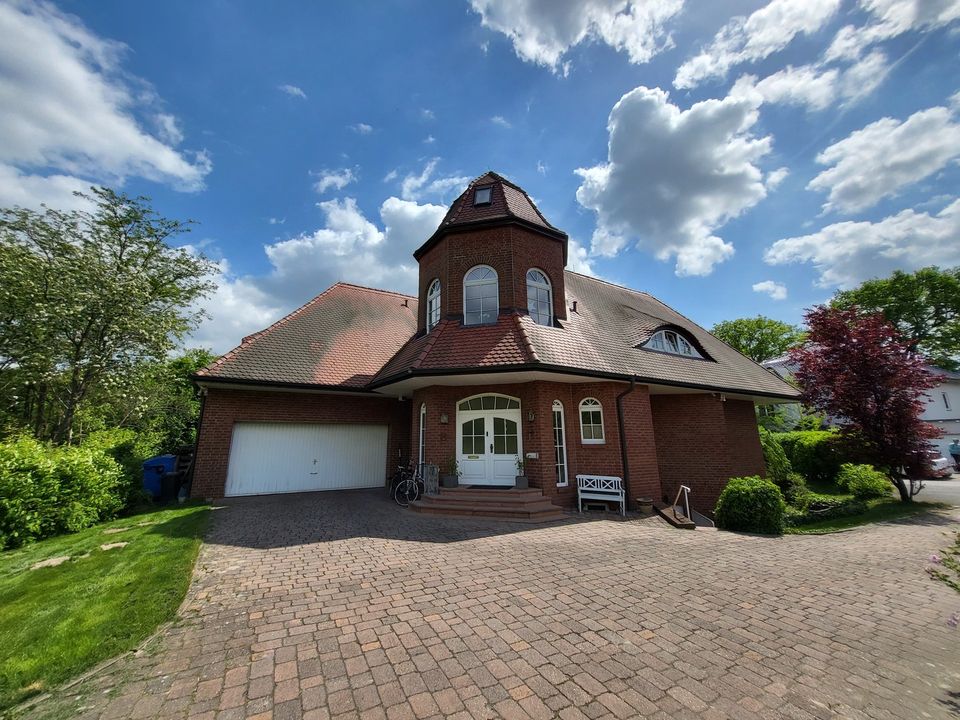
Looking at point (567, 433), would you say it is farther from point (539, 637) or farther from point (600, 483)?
point (539, 637)

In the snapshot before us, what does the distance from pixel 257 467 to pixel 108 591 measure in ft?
24.4

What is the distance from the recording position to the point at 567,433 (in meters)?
9.87

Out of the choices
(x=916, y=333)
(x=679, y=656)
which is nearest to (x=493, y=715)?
(x=679, y=656)

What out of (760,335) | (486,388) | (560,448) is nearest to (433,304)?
(486,388)

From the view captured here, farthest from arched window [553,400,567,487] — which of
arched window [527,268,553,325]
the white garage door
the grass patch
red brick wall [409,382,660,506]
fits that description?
the white garage door

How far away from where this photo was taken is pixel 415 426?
1088 cm

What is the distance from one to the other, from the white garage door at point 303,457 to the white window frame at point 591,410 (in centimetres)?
712

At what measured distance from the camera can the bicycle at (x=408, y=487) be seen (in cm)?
958

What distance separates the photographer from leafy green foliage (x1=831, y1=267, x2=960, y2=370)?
96.4 feet

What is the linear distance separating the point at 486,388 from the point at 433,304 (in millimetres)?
3839

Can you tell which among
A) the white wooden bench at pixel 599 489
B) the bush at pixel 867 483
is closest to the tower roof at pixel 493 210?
the white wooden bench at pixel 599 489

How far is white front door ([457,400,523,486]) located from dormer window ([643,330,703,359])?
627 cm

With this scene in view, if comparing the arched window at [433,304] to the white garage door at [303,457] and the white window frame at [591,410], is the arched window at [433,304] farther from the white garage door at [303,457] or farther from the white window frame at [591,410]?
the white window frame at [591,410]

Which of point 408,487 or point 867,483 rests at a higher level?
point 408,487
